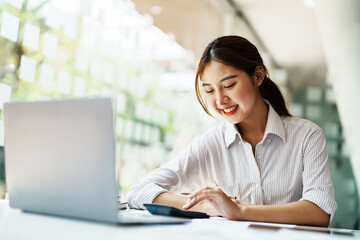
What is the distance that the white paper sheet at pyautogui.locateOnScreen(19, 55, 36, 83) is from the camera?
8.41ft

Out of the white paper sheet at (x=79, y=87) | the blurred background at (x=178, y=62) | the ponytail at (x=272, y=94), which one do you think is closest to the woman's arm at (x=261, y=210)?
the ponytail at (x=272, y=94)

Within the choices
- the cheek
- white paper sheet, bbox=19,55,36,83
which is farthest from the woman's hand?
white paper sheet, bbox=19,55,36,83

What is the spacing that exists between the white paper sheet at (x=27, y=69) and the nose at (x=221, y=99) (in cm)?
146

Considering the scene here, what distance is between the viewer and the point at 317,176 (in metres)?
1.50

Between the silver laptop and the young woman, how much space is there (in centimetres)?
57

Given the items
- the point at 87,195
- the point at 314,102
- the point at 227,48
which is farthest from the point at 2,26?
the point at 314,102

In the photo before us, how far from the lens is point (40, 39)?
2707 millimetres

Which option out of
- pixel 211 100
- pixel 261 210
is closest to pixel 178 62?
pixel 211 100

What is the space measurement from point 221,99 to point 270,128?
0.78 feet

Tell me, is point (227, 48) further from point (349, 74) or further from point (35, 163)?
point (349, 74)

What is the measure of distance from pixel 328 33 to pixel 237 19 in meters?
1.16

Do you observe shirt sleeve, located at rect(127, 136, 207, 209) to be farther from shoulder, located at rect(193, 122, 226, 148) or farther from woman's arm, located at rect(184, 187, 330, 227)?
woman's arm, located at rect(184, 187, 330, 227)

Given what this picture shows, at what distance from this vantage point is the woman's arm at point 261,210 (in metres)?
1.24

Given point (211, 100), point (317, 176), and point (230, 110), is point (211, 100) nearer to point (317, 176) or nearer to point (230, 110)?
point (230, 110)
